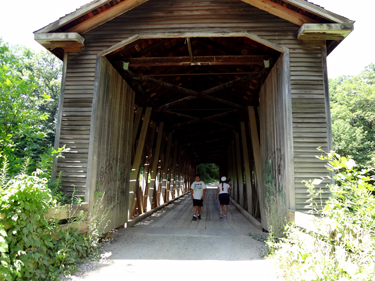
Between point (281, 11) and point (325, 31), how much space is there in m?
0.87

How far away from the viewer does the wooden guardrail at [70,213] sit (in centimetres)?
351

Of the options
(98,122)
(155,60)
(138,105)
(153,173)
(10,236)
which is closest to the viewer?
(10,236)

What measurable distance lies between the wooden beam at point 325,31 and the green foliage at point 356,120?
1959 centimetres

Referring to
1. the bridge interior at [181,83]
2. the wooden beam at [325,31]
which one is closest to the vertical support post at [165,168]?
the bridge interior at [181,83]

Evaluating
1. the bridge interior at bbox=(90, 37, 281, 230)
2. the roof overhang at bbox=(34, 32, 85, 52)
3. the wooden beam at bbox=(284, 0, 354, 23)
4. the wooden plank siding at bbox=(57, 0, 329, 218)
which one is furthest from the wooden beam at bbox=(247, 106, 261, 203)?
the roof overhang at bbox=(34, 32, 85, 52)

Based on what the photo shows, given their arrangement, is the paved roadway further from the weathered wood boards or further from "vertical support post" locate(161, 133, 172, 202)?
"vertical support post" locate(161, 133, 172, 202)

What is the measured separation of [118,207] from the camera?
602cm

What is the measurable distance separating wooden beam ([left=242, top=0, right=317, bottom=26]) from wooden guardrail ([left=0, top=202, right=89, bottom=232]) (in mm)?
4686

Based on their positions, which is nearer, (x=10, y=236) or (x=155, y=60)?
(x=10, y=236)

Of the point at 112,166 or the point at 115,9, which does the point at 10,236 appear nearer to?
the point at 112,166

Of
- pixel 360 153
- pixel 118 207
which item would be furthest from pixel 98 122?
pixel 360 153

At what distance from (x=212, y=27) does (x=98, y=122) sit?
111 inches

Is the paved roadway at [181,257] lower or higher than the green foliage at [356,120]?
lower

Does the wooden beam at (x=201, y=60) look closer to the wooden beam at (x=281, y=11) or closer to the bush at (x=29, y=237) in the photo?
the wooden beam at (x=281, y=11)
